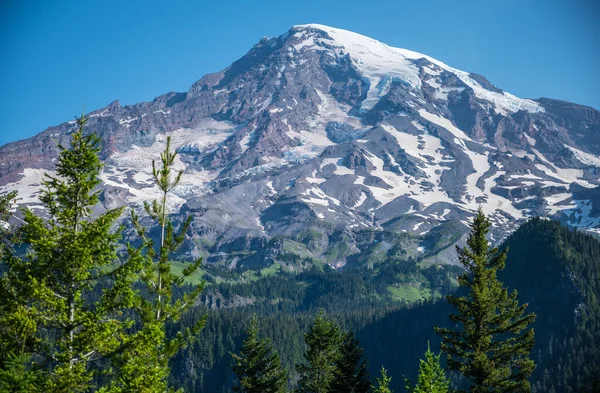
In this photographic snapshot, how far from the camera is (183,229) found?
2672 centimetres

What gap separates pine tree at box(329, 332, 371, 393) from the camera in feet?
168

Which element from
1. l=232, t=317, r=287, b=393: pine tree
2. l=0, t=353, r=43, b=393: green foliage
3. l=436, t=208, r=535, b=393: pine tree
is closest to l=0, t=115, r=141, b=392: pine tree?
l=0, t=353, r=43, b=393: green foliage

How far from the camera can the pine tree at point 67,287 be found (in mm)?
23062

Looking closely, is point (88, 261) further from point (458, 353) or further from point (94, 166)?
point (458, 353)

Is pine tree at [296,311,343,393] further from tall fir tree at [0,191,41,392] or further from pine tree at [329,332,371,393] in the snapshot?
tall fir tree at [0,191,41,392]

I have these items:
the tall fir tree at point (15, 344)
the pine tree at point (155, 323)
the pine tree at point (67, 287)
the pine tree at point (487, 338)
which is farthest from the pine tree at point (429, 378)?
the tall fir tree at point (15, 344)

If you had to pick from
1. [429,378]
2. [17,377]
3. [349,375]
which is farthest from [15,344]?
[349,375]

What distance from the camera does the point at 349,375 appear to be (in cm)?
5159

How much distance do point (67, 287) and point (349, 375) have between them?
31570 millimetres

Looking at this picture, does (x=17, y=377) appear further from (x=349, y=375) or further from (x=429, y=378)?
(x=349, y=375)

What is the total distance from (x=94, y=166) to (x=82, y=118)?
8.35 feet

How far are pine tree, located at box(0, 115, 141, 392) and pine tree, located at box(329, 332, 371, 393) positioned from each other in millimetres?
29489

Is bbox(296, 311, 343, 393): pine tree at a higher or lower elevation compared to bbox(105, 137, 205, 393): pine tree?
lower

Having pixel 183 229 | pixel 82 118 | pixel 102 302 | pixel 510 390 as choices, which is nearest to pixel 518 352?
pixel 510 390
